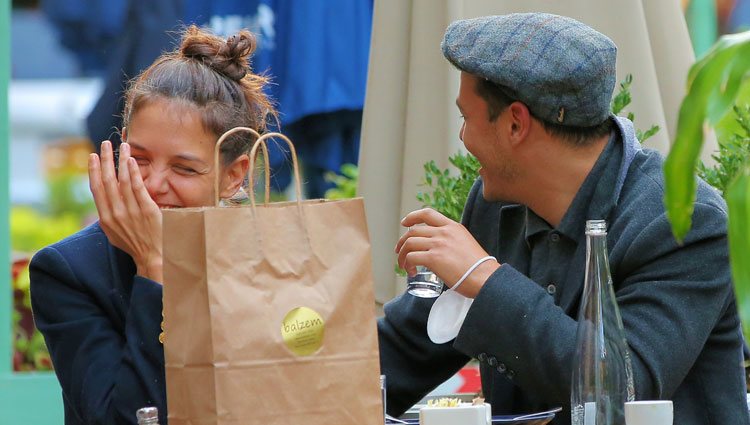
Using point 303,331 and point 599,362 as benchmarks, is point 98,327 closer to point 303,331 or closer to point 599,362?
point 303,331

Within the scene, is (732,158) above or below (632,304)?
above

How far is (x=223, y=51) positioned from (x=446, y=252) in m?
0.72

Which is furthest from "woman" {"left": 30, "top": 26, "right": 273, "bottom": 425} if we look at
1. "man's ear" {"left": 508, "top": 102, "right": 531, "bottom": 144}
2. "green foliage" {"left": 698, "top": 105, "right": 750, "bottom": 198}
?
"green foliage" {"left": 698, "top": 105, "right": 750, "bottom": 198}

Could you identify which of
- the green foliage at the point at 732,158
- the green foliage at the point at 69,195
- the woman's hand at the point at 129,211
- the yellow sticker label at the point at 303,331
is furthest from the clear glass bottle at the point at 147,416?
the green foliage at the point at 69,195

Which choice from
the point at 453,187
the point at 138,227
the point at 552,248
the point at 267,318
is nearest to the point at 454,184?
the point at 453,187

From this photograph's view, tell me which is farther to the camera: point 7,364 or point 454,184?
point 7,364

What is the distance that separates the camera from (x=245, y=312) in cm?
167

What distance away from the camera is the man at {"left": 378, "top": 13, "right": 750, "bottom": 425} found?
7.24ft

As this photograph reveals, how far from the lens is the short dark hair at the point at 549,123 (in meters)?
2.52

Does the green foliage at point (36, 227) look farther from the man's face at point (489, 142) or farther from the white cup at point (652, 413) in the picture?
the white cup at point (652, 413)

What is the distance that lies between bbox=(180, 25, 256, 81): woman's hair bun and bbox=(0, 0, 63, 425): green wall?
5.43 ft

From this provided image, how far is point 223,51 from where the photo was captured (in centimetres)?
260

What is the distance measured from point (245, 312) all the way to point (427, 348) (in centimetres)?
105

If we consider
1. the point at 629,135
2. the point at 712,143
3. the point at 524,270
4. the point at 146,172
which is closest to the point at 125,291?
the point at 146,172
